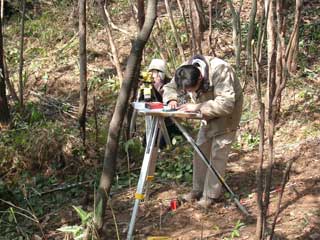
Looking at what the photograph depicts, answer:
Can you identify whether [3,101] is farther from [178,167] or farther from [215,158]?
[215,158]

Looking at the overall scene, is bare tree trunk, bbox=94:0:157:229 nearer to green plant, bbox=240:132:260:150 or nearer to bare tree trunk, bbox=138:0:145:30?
bare tree trunk, bbox=138:0:145:30

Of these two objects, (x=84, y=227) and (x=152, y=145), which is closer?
(x=84, y=227)

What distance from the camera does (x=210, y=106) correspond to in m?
4.18

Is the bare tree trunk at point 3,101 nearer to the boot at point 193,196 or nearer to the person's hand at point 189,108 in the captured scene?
the boot at point 193,196

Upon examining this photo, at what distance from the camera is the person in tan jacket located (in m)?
4.17

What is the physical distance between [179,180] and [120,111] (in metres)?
2.00

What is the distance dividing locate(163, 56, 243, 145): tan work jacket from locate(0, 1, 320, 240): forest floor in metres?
0.72

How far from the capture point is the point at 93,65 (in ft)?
32.1

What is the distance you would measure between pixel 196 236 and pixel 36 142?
304cm

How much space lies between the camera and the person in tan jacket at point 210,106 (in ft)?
13.7

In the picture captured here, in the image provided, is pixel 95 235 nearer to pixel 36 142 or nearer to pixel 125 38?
pixel 36 142

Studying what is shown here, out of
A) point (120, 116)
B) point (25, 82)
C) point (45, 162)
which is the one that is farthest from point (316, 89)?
point (25, 82)

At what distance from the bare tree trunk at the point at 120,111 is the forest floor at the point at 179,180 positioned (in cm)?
17

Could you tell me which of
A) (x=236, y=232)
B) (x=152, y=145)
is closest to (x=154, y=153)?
(x=152, y=145)
